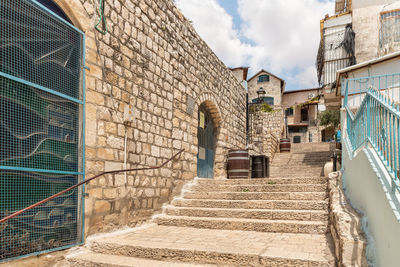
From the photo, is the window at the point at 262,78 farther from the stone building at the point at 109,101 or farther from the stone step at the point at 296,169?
the stone building at the point at 109,101

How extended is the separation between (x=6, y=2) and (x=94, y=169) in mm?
2032

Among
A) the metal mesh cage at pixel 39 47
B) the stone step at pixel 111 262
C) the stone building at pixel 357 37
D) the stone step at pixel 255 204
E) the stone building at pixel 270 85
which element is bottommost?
the stone step at pixel 111 262

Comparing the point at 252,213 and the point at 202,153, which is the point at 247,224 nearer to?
the point at 252,213

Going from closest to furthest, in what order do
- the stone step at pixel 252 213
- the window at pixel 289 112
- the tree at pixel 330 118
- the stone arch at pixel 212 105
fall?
the stone step at pixel 252 213, the stone arch at pixel 212 105, the tree at pixel 330 118, the window at pixel 289 112

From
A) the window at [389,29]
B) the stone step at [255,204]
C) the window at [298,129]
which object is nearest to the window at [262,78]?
the window at [298,129]

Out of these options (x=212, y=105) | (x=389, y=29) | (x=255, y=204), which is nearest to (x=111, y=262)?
(x=255, y=204)

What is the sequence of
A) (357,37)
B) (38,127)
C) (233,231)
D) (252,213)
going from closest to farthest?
(38,127) → (233,231) → (252,213) → (357,37)

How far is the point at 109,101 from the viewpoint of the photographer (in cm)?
429

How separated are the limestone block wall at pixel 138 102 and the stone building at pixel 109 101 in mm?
16

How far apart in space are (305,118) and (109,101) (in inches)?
1194

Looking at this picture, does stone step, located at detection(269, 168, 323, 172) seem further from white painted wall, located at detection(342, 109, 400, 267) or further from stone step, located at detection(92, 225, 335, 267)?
white painted wall, located at detection(342, 109, 400, 267)

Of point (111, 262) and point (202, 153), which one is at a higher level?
point (202, 153)

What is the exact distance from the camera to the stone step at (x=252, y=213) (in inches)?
171

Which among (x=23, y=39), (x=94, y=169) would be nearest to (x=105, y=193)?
(x=94, y=169)
